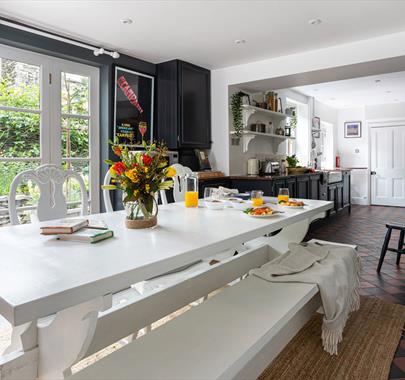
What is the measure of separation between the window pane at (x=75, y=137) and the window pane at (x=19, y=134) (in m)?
0.29

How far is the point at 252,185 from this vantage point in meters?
4.59

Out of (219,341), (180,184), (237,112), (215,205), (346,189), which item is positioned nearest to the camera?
(219,341)

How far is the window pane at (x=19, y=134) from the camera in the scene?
128 inches

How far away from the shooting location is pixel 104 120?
4023mm

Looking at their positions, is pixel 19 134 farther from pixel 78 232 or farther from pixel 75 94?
pixel 78 232

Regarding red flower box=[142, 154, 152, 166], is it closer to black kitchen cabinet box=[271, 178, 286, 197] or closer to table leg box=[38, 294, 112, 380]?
table leg box=[38, 294, 112, 380]

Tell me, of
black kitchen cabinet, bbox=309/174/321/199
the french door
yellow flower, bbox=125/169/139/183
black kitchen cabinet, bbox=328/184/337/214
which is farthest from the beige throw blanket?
black kitchen cabinet, bbox=328/184/337/214

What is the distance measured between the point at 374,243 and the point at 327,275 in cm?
315

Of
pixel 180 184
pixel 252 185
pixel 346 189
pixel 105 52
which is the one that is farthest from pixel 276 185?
pixel 346 189

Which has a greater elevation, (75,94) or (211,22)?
(211,22)

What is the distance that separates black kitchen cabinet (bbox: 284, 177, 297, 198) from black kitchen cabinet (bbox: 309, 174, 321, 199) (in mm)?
561

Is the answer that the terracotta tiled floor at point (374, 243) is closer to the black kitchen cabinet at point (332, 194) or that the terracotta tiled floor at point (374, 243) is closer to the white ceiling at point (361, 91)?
the black kitchen cabinet at point (332, 194)

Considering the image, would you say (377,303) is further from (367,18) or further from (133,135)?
(133,135)

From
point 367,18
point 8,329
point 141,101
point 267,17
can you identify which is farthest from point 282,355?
point 141,101
